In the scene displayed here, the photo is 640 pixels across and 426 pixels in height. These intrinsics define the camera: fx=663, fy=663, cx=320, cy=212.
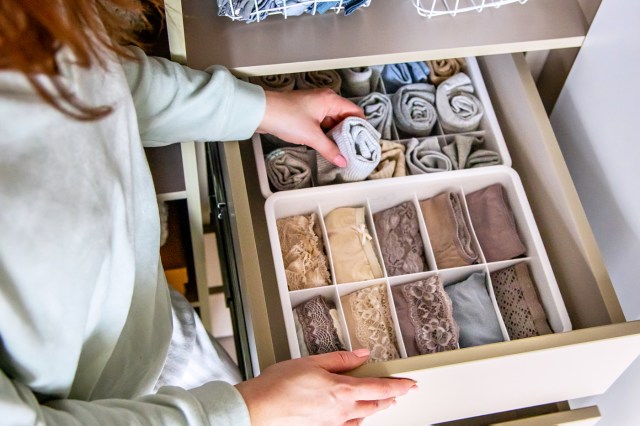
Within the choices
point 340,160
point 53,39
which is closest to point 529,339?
point 340,160

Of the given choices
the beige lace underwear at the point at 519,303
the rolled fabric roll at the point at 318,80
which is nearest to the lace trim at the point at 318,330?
the beige lace underwear at the point at 519,303

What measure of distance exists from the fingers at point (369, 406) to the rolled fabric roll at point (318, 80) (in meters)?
0.50

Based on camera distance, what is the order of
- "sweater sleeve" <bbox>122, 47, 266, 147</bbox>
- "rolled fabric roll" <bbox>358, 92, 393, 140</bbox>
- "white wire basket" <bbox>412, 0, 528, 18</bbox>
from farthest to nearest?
"rolled fabric roll" <bbox>358, 92, 393, 140</bbox>
"white wire basket" <bbox>412, 0, 528, 18</bbox>
"sweater sleeve" <bbox>122, 47, 266, 147</bbox>

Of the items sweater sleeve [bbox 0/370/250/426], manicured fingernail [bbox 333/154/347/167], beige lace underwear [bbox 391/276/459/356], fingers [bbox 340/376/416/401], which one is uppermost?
manicured fingernail [bbox 333/154/347/167]

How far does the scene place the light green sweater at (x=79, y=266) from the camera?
553mm

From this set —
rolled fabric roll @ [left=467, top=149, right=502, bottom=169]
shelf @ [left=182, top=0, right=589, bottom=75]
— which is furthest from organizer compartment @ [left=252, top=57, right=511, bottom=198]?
shelf @ [left=182, top=0, right=589, bottom=75]

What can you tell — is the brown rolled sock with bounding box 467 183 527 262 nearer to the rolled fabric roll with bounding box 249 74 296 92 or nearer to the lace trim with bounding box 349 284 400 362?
the lace trim with bounding box 349 284 400 362

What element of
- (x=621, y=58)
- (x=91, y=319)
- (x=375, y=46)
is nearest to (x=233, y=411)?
(x=91, y=319)

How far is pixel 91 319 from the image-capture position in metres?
0.63

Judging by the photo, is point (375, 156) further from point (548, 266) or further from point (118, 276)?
point (118, 276)

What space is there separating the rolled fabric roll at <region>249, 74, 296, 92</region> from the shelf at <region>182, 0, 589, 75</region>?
0.36ft

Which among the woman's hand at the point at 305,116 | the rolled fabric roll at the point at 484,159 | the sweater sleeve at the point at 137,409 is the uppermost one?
the woman's hand at the point at 305,116

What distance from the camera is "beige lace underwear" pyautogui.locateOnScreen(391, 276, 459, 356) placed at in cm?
88

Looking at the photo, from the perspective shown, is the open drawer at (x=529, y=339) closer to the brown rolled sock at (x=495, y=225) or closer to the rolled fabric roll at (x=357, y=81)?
the brown rolled sock at (x=495, y=225)
